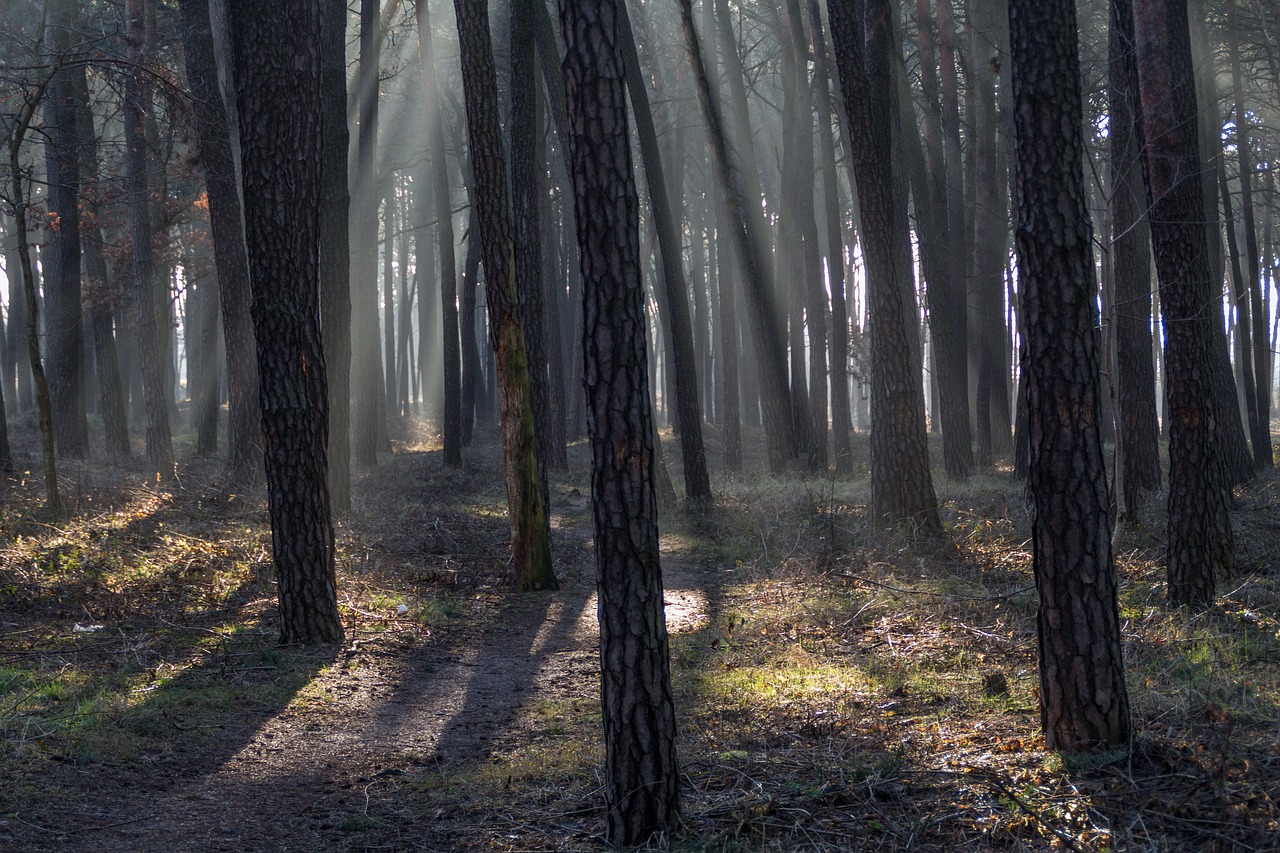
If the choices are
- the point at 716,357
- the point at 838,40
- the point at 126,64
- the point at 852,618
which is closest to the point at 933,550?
the point at 852,618

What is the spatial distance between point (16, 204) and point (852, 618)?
906 cm

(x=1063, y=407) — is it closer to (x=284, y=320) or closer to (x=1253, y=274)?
(x=284, y=320)

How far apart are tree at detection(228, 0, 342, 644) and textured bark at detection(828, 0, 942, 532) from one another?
6467 millimetres

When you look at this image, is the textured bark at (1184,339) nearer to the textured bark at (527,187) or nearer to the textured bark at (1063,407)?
the textured bark at (1063,407)

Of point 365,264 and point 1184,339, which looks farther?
point 365,264

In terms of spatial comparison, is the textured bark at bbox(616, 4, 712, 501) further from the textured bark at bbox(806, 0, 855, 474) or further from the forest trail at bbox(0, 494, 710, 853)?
the forest trail at bbox(0, 494, 710, 853)

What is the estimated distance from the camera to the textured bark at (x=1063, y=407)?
4.64m

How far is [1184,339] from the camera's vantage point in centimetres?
739

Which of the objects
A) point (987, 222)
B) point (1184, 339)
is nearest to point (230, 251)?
point (1184, 339)

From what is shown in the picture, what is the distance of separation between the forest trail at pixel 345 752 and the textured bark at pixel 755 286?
32.4ft

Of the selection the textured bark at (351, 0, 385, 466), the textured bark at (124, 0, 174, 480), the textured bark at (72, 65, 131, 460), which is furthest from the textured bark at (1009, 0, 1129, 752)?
the textured bark at (72, 65, 131, 460)

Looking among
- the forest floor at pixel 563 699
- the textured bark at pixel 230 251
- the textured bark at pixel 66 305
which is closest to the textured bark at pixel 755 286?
the forest floor at pixel 563 699

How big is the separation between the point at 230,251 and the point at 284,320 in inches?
325

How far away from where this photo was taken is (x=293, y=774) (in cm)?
527
